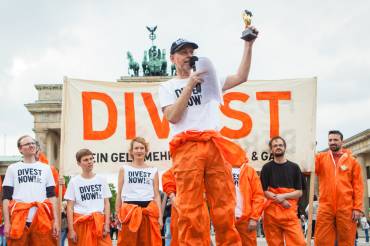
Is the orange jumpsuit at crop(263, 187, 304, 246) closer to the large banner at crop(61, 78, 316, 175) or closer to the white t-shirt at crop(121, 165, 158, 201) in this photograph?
the large banner at crop(61, 78, 316, 175)

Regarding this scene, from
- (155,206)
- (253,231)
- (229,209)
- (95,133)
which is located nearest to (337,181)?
(253,231)

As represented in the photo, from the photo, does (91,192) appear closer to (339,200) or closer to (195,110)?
(339,200)

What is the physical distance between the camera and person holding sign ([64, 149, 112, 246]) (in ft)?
24.8

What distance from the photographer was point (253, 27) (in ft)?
14.8

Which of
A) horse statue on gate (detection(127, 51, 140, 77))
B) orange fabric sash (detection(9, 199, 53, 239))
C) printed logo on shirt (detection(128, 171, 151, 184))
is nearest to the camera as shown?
orange fabric sash (detection(9, 199, 53, 239))

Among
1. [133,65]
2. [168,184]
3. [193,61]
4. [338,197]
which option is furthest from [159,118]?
[133,65]

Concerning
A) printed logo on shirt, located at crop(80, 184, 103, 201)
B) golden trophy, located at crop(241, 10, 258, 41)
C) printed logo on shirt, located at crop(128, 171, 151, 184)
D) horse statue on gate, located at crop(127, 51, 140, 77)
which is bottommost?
printed logo on shirt, located at crop(80, 184, 103, 201)

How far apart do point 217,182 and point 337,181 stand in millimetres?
4291

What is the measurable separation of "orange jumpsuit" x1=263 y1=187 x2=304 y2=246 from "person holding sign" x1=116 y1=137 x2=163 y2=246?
4.62 ft

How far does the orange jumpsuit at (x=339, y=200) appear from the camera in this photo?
8.13 m

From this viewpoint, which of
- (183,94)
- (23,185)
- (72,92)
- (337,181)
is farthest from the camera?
(72,92)

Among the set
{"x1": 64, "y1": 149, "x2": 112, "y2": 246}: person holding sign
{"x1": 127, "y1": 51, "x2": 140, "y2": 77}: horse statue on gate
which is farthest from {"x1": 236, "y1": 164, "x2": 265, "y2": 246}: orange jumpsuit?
{"x1": 127, "y1": 51, "x2": 140, "y2": 77}: horse statue on gate

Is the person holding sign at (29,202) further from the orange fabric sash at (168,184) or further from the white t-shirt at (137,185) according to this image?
the orange fabric sash at (168,184)

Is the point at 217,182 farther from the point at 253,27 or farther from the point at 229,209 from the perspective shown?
the point at 253,27
